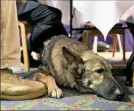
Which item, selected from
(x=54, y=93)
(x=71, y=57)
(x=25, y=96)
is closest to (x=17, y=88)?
(x=25, y=96)

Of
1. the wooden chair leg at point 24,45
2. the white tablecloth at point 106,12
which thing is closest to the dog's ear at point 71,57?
the white tablecloth at point 106,12

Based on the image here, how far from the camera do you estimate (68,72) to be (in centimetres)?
185

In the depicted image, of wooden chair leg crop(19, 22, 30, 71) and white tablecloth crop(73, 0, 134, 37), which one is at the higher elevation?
white tablecloth crop(73, 0, 134, 37)

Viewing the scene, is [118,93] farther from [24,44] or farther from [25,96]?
[24,44]

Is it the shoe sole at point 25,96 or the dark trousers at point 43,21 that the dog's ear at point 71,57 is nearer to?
the shoe sole at point 25,96

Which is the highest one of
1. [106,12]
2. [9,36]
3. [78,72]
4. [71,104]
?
[106,12]

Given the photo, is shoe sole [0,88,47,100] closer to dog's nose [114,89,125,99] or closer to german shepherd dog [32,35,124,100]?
german shepherd dog [32,35,124,100]

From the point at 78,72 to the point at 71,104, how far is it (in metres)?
0.30

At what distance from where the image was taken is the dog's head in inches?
64.7

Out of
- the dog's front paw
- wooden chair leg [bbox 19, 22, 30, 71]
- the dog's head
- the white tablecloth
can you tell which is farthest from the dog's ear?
wooden chair leg [bbox 19, 22, 30, 71]

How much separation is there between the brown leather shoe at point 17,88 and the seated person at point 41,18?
85 centimetres

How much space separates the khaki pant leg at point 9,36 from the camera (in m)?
1.62

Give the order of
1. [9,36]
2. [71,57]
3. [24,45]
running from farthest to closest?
[24,45] < [71,57] < [9,36]

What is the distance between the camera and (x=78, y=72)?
1791 mm
